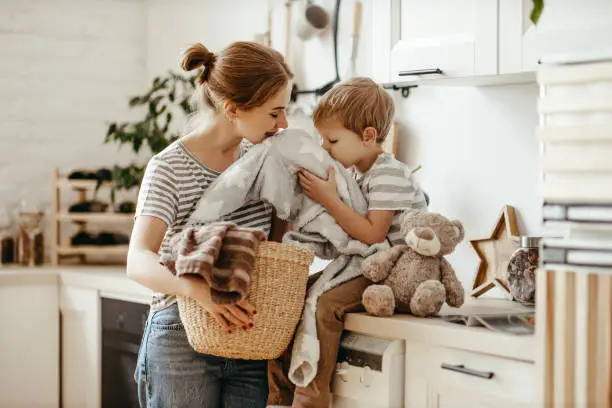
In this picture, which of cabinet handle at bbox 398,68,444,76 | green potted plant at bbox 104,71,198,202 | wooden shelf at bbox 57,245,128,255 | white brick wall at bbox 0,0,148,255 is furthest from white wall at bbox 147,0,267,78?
cabinet handle at bbox 398,68,444,76

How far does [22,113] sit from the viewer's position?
3.40 metres

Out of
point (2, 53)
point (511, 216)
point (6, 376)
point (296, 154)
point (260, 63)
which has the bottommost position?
point (6, 376)

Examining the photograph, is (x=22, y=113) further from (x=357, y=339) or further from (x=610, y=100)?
(x=610, y=100)

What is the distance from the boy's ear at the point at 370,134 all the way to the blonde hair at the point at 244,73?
0.71 ft

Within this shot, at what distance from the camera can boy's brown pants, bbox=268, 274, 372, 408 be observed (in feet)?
5.68

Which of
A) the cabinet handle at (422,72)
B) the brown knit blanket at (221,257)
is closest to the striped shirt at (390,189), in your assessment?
A: the cabinet handle at (422,72)

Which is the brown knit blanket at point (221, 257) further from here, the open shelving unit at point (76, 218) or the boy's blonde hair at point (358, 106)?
the open shelving unit at point (76, 218)

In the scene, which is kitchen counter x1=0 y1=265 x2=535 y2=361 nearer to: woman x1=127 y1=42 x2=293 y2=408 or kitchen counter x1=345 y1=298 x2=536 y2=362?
kitchen counter x1=345 y1=298 x2=536 y2=362

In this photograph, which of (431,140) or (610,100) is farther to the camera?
(431,140)

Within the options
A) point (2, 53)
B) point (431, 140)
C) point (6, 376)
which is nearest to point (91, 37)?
point (2, 53)

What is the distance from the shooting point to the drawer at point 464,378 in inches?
60.5

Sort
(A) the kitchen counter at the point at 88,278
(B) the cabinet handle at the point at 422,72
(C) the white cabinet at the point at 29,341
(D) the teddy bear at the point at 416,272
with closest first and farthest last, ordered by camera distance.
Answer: (D) the teddy bear at the point at 416,272
(B) the cabinet handle at the point at 422,72
(A) the kitchen counter at the point at 88,278
(C) the white cabinet at the point at 29,341

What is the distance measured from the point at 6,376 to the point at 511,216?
78.2 inches

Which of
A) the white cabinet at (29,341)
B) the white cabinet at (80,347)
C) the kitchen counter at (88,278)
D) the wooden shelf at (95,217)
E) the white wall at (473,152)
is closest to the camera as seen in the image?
the white wall at (473,152)
